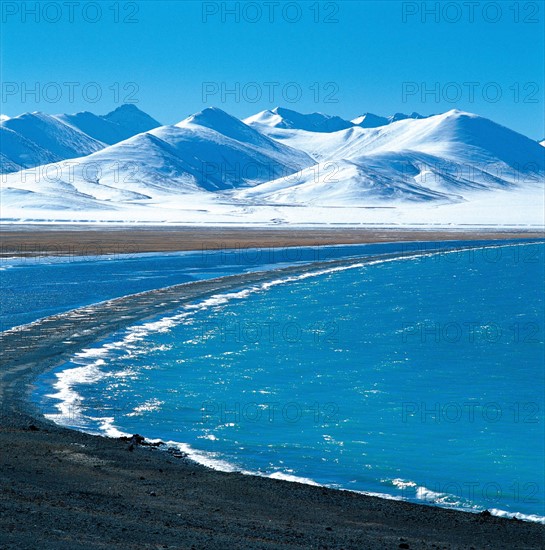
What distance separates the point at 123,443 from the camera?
47.6 feet

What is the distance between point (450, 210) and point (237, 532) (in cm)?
16280

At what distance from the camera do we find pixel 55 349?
77.1 feet

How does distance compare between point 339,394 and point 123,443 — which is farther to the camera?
point 339,394

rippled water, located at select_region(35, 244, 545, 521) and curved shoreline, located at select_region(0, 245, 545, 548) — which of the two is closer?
curved shoreline, located at select_region(0, 245, 545, 548)

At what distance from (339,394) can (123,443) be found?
265 inches

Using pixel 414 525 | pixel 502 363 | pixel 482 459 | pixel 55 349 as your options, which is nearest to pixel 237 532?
pixel 414 525

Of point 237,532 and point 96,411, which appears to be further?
point 96,411

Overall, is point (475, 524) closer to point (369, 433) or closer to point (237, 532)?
point (237, 532)

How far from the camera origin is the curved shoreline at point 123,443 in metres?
10.7

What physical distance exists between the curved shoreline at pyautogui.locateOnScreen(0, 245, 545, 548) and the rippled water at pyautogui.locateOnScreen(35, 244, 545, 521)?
686mm

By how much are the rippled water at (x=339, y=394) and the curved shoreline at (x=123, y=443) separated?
69cm

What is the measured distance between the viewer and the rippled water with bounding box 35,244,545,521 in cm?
1443

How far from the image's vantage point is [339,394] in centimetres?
2000

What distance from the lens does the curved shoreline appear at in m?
10.7
